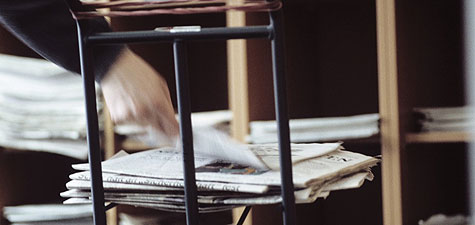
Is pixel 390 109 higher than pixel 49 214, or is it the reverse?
pixel 390 109

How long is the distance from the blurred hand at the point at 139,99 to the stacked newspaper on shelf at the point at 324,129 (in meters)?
0.79

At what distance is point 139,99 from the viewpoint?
742 millimetres

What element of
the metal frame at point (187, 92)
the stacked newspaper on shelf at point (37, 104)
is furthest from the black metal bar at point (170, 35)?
the stacked newspaper on shelf at point (37, 104)

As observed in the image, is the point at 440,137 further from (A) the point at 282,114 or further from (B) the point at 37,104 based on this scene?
(B) the point at 37,104

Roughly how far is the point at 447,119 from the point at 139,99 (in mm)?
974

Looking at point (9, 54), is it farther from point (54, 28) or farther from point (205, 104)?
point (54, 28)

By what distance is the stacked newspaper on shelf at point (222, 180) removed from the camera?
0.61 m

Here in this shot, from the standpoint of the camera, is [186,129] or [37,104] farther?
[37,104]

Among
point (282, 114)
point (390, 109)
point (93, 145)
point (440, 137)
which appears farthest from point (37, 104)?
point (282, 114)

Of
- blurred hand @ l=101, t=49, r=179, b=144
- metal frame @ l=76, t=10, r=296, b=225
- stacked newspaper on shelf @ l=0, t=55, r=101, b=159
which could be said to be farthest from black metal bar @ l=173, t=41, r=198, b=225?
stacked newspaper on shelf @ l=0, t=55, r=101, b=159

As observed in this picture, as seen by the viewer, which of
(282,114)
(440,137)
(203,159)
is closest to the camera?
(282,114)

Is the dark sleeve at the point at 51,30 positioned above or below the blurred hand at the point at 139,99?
above

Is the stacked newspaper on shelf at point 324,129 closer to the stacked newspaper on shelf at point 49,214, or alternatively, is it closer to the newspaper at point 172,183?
the stacked newspaper on shelf at point 49,214

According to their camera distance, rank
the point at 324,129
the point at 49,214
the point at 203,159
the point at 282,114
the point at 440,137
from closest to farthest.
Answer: the point at 282,114 → the point at 203,159 → the point at 440,137 → the point at 324,129 → the point at 49,214
